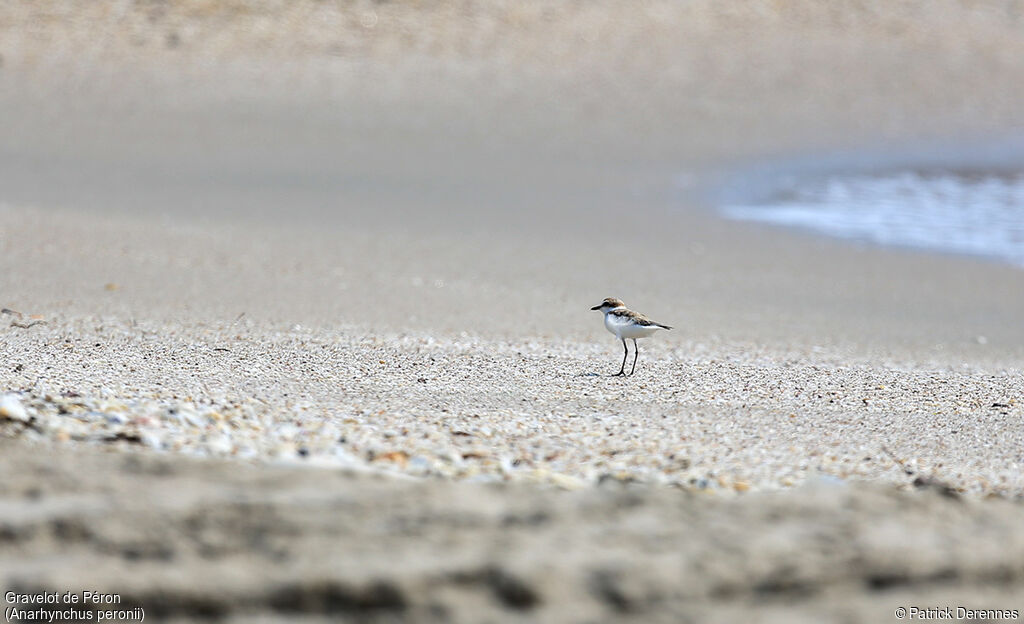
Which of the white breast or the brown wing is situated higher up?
the brown wing

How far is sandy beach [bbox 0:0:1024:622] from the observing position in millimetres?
3182

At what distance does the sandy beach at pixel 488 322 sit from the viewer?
3.18 meters

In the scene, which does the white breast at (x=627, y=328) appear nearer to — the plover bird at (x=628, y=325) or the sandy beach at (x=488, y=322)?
the plover bird at (x=628, y=325)

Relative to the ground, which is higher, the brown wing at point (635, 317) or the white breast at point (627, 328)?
the brown wing at point (635, 317)

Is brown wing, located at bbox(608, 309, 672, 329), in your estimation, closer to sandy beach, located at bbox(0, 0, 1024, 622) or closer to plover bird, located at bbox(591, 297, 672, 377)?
plover bird, located at bbox(591, 297, 672, 377)

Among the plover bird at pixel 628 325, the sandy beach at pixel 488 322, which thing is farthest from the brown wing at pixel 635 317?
the sandy beach at pixel 488 322

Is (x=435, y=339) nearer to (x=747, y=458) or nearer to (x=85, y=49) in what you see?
(x=747, y=458)

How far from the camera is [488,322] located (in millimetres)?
8195

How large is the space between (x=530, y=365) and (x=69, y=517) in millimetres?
3764

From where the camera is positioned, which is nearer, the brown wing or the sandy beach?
the sandy beach

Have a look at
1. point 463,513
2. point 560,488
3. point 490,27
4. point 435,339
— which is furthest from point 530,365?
point 490,27

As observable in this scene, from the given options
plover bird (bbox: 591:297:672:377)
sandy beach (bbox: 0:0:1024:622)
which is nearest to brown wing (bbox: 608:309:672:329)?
plover bird (bbox: 591:297:672:377)

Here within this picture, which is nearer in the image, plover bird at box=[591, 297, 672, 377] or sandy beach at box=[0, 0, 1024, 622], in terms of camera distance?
sandy beach at box=[0, 0, 1024, 622]

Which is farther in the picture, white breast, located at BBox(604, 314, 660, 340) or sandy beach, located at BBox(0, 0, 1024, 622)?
white breast, located at BBox(604, 314, 660, 340)
